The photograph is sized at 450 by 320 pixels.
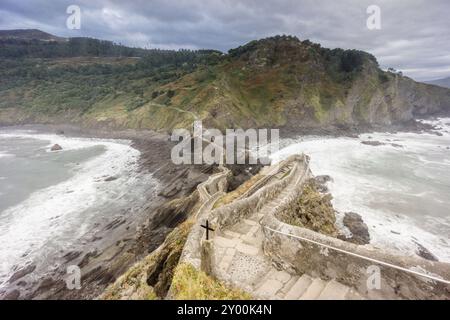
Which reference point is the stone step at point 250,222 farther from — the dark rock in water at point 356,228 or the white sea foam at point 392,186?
the white sea foam at point 392,186

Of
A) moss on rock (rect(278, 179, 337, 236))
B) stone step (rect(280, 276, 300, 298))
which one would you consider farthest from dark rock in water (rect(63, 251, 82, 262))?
stone step (rect(280, 276, 300, 298))

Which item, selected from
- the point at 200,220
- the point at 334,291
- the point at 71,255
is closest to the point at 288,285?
the point at 334,291

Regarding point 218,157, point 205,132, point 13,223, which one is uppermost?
point 205,132

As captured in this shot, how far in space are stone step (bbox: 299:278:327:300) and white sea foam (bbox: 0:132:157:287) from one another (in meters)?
18.5

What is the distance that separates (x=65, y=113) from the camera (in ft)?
256

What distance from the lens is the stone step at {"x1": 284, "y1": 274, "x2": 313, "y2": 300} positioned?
796 centimetres

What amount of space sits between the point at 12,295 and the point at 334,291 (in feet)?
57.9

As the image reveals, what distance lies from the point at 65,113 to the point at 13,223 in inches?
2615

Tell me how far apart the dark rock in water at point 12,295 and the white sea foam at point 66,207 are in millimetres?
2347

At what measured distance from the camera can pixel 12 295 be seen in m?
14.9

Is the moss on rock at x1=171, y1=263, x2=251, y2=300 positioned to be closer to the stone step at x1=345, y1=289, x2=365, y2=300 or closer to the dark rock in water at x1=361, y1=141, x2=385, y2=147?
the stone step at x1=345, y1=289, x2=365, y2=300

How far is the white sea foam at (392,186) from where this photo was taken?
2088cm

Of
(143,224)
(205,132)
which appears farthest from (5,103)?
(143,224)

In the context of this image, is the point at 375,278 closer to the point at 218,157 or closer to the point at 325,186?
the point at 325,186
